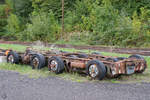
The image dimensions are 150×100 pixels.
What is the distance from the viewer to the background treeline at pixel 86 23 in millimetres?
22938

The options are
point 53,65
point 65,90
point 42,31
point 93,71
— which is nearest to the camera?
point 65,90

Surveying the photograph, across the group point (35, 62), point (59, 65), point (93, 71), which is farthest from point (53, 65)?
point (93, 71)

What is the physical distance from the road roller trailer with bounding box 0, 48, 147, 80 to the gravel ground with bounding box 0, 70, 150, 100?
491 millimetres

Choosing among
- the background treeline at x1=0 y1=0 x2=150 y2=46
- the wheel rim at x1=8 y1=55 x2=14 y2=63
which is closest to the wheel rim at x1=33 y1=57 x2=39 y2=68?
the wheel rim at x1=8 y1=55 x2=14 y2=63

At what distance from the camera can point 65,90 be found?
5797 millimetres

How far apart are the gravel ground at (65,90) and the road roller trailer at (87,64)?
0.49 metres

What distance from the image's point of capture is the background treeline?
2294 cm

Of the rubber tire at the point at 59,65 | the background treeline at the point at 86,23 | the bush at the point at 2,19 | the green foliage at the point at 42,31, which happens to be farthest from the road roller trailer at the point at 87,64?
the bush at the point at 2,19

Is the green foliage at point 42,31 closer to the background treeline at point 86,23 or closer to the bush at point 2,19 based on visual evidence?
the background treeline at point 86,23

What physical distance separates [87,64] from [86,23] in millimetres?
26203

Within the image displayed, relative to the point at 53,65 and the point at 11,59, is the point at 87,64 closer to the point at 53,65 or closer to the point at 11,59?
the point at 53,65

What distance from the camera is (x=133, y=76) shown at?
768 centimetres

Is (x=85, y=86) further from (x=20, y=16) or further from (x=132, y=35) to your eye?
(x=20, y=16)

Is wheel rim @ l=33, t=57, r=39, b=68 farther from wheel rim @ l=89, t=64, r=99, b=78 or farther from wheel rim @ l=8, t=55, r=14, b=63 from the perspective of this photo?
wheel rim @ l=89, t=64, r=99, b=78
